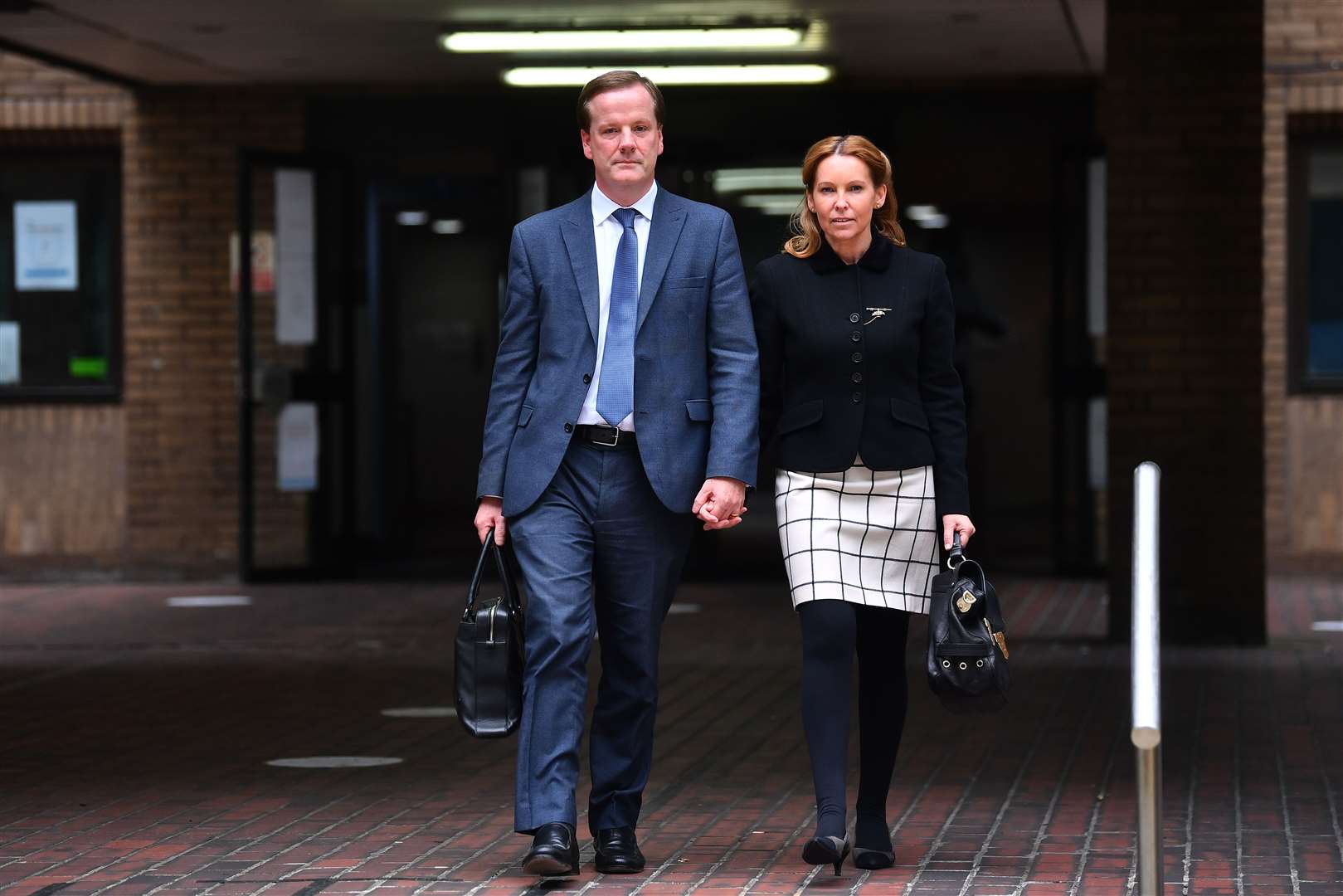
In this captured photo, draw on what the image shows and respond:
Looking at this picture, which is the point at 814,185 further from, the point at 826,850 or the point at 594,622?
the point at 826,850

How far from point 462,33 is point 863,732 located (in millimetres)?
7205

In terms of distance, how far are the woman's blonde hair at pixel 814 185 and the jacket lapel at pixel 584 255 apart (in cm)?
49

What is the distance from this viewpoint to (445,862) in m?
5.62

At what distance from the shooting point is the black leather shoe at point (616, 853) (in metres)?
5.39

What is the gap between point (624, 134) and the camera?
5316 millimetres

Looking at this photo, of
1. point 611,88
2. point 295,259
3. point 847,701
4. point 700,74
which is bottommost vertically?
point 847,701

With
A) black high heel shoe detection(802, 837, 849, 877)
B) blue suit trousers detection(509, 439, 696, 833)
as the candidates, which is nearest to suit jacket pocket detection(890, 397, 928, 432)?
blue suit trousers detection(509, 439, 696, 833)

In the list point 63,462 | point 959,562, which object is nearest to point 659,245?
point 959,562

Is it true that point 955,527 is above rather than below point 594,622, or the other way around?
above

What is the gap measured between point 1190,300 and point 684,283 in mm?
5851

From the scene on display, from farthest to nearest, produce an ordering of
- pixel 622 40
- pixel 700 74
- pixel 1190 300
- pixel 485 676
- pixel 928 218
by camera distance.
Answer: pixel 928 218 < pixel 700 74 < pixel 622 40 < pixel 1190 300 < pixel 485 676

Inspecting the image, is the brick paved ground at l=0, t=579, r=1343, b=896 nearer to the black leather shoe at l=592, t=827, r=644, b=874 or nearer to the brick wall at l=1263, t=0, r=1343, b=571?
the black leather shoe at l=592, t=827, r=644, b=874

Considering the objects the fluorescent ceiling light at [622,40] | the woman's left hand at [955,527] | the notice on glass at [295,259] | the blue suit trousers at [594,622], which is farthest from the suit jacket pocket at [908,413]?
the notice on glass at [295,259]

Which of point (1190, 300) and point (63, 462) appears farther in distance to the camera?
point (63, 462)
